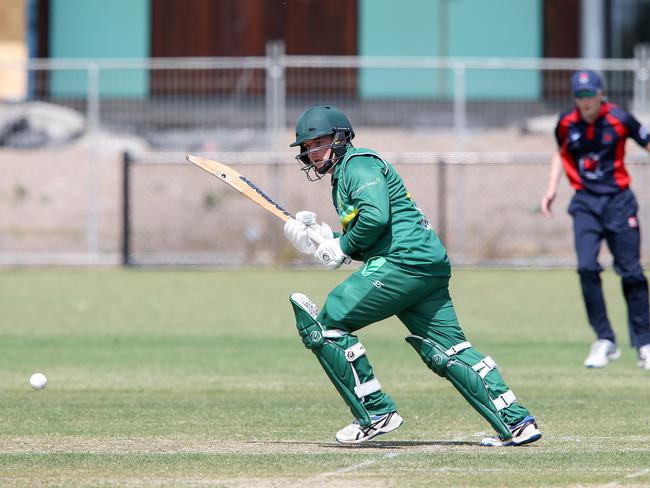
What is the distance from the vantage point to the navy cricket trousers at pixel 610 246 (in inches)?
451

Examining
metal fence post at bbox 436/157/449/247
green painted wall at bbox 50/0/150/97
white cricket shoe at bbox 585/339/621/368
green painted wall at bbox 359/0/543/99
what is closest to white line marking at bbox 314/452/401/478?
white cricket shoe at bbox 585/339/621/368

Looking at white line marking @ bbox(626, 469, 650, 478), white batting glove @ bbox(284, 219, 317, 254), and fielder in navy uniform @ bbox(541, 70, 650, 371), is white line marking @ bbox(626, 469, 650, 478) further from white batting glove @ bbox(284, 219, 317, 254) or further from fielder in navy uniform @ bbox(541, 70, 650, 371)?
fielder in navy uniform @ bbox(541, 70, 650, 371)

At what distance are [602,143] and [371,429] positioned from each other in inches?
176

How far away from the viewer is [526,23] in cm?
2503

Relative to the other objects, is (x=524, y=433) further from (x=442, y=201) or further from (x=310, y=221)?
(x=442, y=201)

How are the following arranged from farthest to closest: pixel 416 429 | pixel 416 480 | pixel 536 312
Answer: pixel 536 312 → pixel 416 429 → pixel 416 480

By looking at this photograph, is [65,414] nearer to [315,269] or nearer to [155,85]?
[315,269]

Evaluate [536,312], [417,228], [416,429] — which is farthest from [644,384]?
[536,312]

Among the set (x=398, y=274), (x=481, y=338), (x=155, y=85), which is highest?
(x=155, y=85)

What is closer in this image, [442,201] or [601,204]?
[601,204]

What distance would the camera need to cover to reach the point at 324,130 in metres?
7.76

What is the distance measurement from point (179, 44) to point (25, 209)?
4.39 meters

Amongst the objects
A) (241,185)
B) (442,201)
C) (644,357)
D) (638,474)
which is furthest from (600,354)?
(442,201)

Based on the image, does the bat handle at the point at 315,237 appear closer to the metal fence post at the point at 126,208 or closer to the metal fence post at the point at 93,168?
the metal fence post at the point at 126,208
